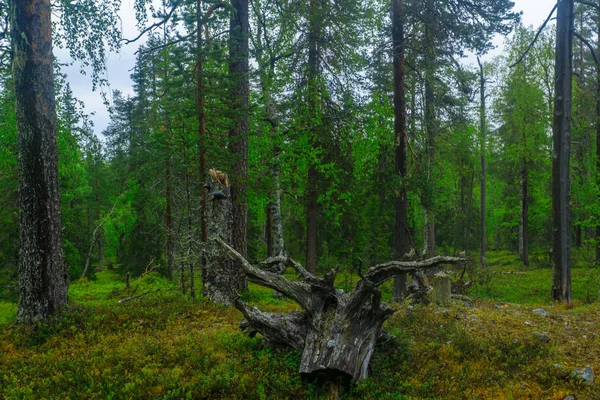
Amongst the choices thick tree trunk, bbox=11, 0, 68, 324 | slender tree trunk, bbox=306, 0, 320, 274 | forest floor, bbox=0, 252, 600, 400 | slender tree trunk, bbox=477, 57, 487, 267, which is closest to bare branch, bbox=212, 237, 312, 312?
forest floor, bbox=0, 252, 600, 400

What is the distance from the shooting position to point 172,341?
668 cm

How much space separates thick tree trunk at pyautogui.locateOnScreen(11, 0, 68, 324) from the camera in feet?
→ 24.1

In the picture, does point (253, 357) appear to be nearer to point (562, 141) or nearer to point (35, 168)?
point (35, 168)

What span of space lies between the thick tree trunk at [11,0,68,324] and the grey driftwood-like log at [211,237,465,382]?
358 cm

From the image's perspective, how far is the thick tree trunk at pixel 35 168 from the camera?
734 cm

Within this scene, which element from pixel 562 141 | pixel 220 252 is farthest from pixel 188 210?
pixel 562 141

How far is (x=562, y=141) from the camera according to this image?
11.7 metres

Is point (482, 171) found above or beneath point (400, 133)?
beneath

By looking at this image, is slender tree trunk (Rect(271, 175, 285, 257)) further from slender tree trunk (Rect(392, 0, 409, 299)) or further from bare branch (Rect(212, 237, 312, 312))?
bare branch (Rect(212, 237, 312, 312))

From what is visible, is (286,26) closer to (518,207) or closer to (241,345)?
(241,345)

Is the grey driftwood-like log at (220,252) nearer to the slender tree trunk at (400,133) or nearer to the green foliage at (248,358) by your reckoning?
the green foliage at (248,358)

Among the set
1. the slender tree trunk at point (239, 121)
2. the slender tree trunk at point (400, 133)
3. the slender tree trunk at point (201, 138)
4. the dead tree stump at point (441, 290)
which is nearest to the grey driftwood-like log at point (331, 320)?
the dead tree stump at point (441, 290)

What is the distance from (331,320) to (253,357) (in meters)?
1.32

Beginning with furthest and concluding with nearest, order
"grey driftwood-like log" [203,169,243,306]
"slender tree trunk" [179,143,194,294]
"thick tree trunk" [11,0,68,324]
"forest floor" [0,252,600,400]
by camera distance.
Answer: "slender tree trunk" [179,143,194,294] < "grey driftwood-like log" [203,169,243,306] < "thick tree trunk" [11,0,68,324] < "forest floor" [0,252,600,400]
